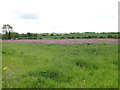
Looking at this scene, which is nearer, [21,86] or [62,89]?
[62,89]

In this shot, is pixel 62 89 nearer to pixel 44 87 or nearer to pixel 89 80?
pixel 44 87

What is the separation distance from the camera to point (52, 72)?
3523 mm

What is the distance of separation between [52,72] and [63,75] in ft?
1.50

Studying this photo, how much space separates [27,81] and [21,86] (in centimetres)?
28

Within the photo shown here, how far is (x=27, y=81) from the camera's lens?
3.06 m

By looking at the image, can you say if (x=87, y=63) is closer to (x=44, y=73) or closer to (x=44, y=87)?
(x=44, y=73)

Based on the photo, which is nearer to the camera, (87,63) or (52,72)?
(52,72)
